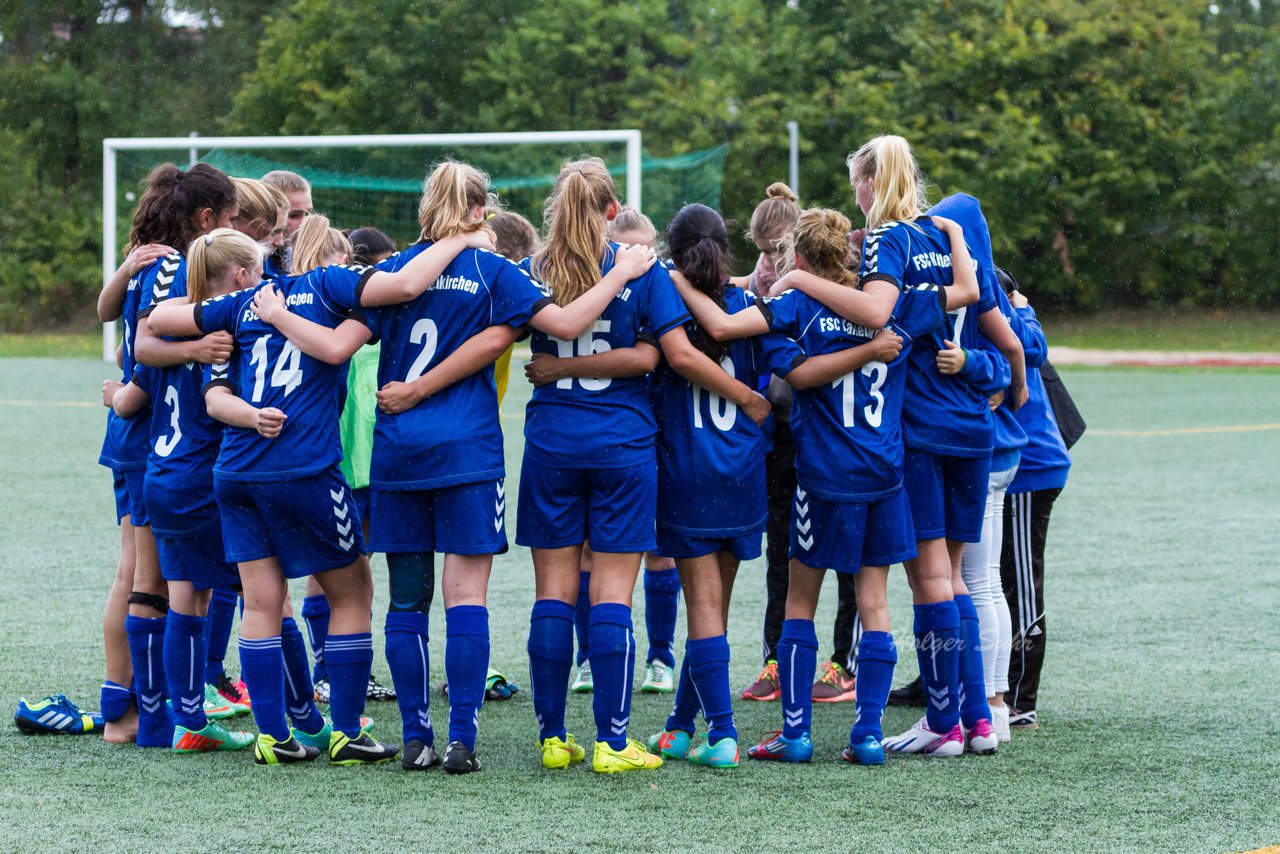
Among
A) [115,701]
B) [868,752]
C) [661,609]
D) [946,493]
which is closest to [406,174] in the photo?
[661,609]

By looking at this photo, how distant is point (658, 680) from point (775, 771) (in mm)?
1189

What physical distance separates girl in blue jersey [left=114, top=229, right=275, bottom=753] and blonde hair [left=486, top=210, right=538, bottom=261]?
0.96 metres

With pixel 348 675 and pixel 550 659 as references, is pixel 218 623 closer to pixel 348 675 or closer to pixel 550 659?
pixel 348 675

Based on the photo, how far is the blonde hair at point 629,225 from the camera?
4727mm

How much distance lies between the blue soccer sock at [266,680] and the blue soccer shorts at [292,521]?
22 cm

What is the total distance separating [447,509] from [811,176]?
30259mm

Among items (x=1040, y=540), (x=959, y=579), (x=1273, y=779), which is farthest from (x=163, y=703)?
(x=1273, y=779)

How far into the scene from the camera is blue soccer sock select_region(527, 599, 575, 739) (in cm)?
429

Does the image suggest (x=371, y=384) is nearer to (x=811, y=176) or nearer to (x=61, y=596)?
(x=61, y=596)

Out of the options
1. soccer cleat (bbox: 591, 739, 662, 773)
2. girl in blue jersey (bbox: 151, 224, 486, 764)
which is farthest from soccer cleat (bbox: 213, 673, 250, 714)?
soccer cleat (bbox: 591, 739, 662, 773)

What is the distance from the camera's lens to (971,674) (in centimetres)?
465

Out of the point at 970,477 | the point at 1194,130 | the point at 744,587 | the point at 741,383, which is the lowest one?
the point at 744,587

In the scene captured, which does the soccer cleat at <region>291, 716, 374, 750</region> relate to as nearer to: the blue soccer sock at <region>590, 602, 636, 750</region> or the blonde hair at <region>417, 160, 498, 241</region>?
the blue soccer sock at <region>590, 602, 636, 750</region>

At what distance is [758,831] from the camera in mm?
3732
